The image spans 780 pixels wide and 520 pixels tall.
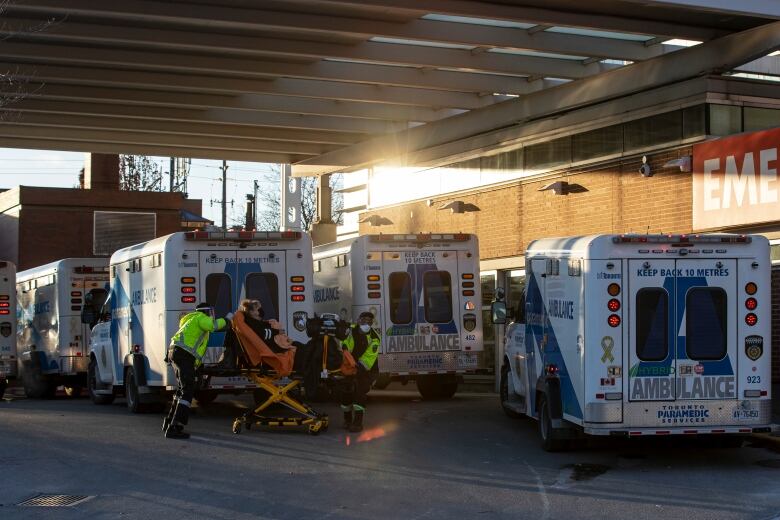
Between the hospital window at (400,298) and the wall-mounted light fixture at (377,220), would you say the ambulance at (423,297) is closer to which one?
the hospital window at (400,298)

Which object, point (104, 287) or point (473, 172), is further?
point (473, 172)

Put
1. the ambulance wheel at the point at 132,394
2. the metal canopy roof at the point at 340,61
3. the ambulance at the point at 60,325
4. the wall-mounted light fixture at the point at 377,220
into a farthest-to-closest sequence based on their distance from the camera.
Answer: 1. the wall-mounted light fixture at the point at 377,220
2. the ambulance at the point at 60,325
3. the ambulance wheel at the point at 132,394
4. the metal canopy roof at the point at 340,61

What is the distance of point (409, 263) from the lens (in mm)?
20734

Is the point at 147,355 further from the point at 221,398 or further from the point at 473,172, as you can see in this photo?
the point at 473,172

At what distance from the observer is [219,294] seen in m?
17.8

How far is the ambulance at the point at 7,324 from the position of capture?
2397cm

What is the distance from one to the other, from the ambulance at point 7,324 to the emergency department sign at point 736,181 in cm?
1341

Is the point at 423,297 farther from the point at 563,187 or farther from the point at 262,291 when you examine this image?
the point at 563,187

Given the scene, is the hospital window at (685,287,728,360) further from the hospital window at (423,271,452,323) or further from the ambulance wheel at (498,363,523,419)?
the hospital window at (423,271,452,323)

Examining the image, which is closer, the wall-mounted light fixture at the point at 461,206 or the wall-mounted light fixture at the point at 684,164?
the wall-mounted light fixture at the point at 684,164

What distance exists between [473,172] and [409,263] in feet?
22.1

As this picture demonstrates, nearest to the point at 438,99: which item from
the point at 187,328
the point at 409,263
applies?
the point at 409,263

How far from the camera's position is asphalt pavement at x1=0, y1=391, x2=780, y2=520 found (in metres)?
10.3

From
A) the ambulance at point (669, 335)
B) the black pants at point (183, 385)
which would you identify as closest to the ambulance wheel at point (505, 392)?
the ambulance at point (669, 335)
